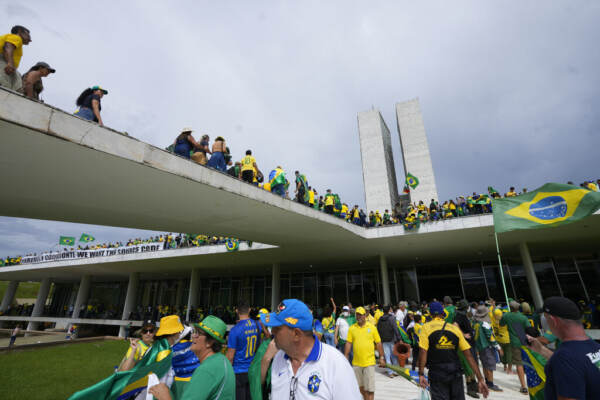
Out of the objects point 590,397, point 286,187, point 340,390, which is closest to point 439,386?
point 590,397

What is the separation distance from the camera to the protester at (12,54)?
13.7ft

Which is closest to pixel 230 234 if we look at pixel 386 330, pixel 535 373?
pixel 386 330

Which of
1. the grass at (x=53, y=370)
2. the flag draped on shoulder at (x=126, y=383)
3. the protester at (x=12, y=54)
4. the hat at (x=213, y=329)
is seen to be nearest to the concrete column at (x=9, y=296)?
the grass at (x=53, y=370)

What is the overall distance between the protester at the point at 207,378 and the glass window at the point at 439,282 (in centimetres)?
2173

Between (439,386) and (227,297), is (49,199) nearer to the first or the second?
(439,386)

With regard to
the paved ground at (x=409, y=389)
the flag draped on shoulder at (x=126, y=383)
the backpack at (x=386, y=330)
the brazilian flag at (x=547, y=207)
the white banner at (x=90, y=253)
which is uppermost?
the white banner at (x=90, y=253)

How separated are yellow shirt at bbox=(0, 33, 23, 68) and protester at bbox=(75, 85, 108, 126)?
1.10m

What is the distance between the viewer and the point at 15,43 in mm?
4262

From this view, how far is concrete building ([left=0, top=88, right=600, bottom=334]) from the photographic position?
17.0ft

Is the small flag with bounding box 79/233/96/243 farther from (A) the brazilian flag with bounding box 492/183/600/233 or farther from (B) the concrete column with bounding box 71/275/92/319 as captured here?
(A) the brazilian flag with bounding box 492/183/600/233

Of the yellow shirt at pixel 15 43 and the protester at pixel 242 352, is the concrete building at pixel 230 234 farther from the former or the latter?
the protester at pixel 242 352

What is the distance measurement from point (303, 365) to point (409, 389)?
20.9 ft

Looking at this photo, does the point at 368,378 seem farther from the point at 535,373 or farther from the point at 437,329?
the point at 535,373

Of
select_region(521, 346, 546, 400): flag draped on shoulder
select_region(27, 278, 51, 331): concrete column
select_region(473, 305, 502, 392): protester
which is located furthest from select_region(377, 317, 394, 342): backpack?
select_region(27, 278, 51, 331): concrete column
